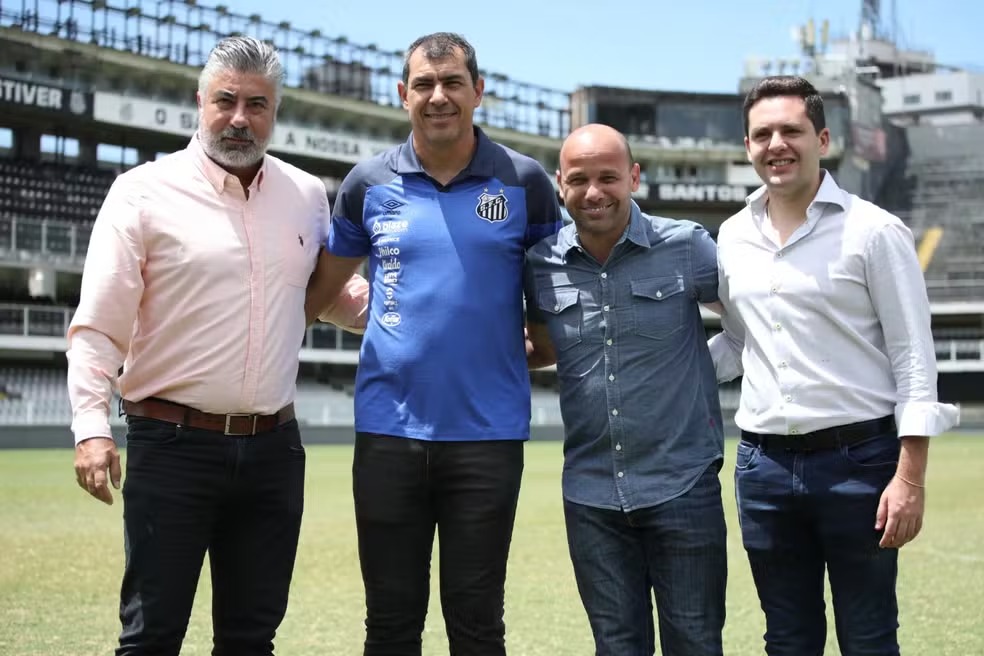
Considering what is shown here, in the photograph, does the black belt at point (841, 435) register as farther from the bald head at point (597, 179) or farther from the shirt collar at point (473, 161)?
the shirt collar at point (473, 161)

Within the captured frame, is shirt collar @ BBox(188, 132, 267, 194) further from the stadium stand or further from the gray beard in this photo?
the stadium stand

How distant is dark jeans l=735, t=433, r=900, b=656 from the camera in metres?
3.91

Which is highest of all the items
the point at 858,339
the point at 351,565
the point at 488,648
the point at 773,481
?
the point at 858,339

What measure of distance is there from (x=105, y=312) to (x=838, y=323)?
2.68 m

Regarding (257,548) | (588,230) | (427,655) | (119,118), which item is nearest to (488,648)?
(257,548)

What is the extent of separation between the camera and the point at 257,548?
425 centimetres

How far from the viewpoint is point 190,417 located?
421 centimetres

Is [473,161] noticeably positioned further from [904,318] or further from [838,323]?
[904,318]

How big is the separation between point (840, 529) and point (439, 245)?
1790 millimetres

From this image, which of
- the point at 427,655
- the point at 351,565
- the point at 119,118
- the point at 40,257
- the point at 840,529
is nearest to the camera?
the point at 840,529

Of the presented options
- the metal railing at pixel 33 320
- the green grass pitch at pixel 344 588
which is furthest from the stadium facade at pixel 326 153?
the green grass pitch at pixel 344 588

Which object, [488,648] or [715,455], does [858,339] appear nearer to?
[715,455]

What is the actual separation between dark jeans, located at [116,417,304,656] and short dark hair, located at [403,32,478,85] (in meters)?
1.55

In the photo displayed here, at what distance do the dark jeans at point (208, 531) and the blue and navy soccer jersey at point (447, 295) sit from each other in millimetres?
439
